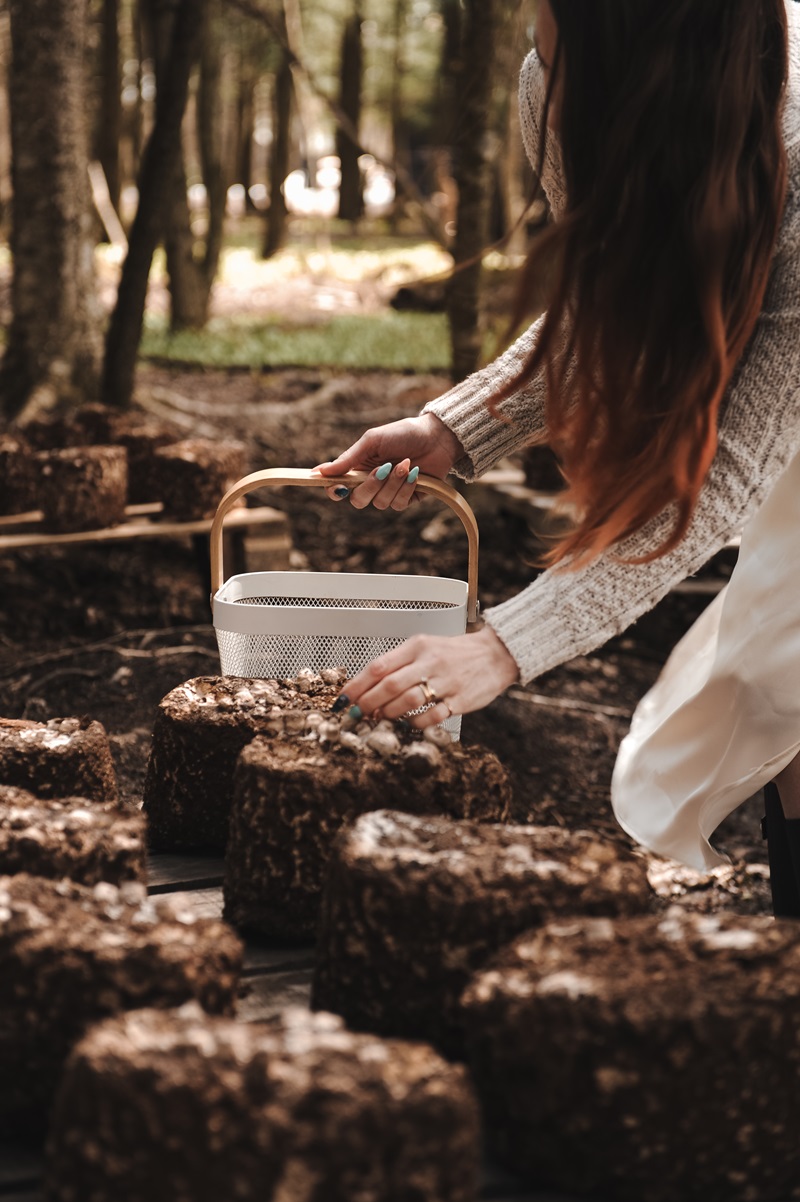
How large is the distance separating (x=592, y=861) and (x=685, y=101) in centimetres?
88

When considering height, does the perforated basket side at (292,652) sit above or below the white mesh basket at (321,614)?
below

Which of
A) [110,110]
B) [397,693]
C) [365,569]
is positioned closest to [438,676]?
[397,693]

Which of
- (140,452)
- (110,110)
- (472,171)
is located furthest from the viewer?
(110,110)

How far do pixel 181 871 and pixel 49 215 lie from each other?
483cm

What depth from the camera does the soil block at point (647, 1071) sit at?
43.8 inches

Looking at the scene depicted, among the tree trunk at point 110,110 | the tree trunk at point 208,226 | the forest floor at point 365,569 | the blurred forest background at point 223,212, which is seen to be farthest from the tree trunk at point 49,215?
the tree trunk at point 110,110

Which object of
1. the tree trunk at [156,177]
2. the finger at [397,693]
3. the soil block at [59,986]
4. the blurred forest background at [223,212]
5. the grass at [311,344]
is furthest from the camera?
the grass at [311,344]

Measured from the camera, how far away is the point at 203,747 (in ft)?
6.35

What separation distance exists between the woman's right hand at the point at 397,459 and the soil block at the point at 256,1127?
115 centimetres

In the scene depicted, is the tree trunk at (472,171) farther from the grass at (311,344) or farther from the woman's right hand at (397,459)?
the grass at (311,344)

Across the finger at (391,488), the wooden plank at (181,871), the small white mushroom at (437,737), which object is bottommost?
the wooden plank at (181,871)

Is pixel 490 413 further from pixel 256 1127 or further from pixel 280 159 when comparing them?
pixel 280 159

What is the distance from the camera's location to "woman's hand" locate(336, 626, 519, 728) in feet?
5.12

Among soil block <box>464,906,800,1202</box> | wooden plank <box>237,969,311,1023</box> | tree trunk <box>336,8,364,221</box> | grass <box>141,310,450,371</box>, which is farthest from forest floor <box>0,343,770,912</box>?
tree trunk <box>336,8,364,221</box>
